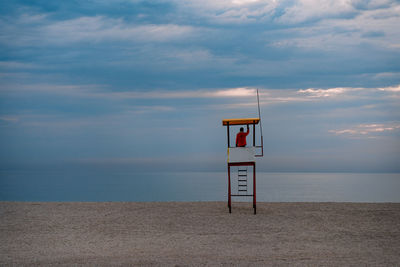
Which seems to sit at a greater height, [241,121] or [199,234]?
[241,121]

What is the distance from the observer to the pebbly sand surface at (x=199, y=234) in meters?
8.98

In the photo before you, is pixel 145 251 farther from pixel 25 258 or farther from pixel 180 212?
pixel 180 212

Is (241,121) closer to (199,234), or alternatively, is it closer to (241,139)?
(241,139)

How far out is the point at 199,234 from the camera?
37.9 feet

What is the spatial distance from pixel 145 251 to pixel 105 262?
3.91 feet

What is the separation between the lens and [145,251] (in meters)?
9.62

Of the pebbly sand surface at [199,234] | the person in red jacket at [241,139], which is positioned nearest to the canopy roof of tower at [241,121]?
the person in red jacket at [241,139]

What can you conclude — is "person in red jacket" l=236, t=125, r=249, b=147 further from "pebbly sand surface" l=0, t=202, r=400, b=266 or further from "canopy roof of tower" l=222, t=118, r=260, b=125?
"pebbly sand surface" l=0, t=202, r=400, b=266

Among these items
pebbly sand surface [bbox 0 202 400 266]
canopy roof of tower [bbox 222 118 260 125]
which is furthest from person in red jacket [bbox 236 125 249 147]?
pebbly sand surface [bbox 0 202 400 266]

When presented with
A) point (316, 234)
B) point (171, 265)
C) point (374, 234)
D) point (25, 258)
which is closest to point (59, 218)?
point (25, 258)

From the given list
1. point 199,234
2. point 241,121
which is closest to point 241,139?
point 241,121

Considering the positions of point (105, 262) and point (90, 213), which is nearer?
point (105, 262)

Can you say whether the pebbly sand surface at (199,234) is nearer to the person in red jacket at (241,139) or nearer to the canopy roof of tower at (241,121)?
Result: the person in red jacket at (241,139)

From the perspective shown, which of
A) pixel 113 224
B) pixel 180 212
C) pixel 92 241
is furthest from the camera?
pixel 180 212
